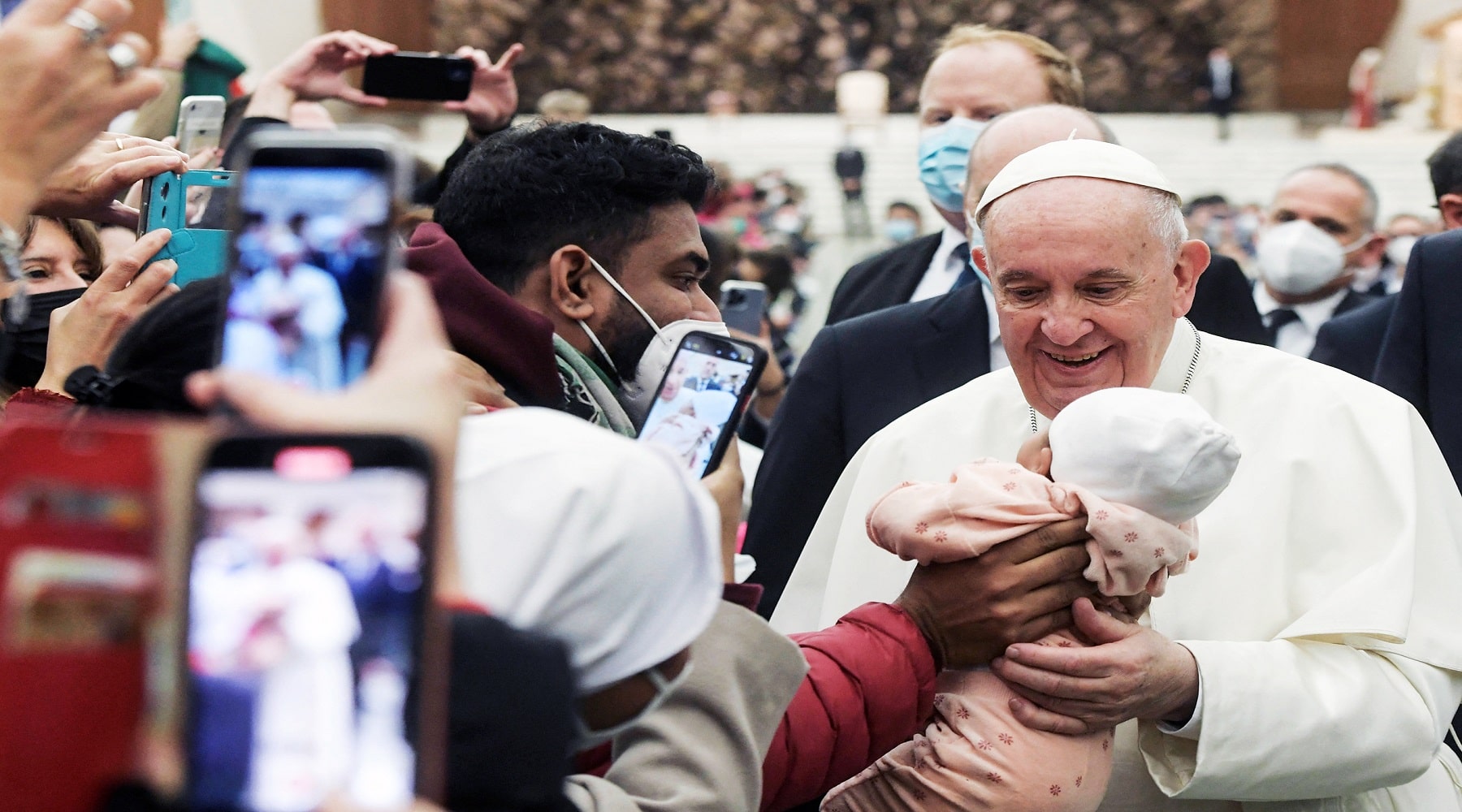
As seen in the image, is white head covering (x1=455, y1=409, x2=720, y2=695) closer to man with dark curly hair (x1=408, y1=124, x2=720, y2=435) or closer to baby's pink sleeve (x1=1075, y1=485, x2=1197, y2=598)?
baby's pink sleeve (x1=1075, y1=485, x2=1197, y2=598)

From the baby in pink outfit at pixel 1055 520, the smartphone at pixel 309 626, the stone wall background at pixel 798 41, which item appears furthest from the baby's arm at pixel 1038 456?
the stone wall background at pixel 798 41

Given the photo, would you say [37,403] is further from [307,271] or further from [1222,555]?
[1222,555]

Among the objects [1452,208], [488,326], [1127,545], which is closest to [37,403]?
[488,326]

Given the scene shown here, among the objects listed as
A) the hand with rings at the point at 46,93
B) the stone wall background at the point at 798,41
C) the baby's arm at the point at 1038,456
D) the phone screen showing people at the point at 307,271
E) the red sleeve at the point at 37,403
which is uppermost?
the hand with rings at the point at 46,93

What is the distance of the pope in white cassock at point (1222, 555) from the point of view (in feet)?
7.19

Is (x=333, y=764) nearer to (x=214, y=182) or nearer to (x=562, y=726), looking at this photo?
(x=562, y=726)

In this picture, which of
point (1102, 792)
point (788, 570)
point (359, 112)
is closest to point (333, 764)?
point (1102, 792)

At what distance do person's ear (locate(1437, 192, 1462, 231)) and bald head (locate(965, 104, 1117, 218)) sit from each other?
1.75 m

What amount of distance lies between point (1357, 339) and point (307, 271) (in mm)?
3941

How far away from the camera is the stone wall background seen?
30312 mm

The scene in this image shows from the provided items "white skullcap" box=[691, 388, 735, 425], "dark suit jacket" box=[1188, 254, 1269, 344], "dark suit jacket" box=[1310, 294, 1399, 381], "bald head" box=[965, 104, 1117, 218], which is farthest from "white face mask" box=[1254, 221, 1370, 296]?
"white skullcap" box=[691, 388, 735, 425]

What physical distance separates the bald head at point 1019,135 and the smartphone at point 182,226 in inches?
68.3

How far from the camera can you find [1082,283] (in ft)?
8.27

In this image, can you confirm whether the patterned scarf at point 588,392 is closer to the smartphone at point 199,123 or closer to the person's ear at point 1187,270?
the person's ear at point 1187,270
